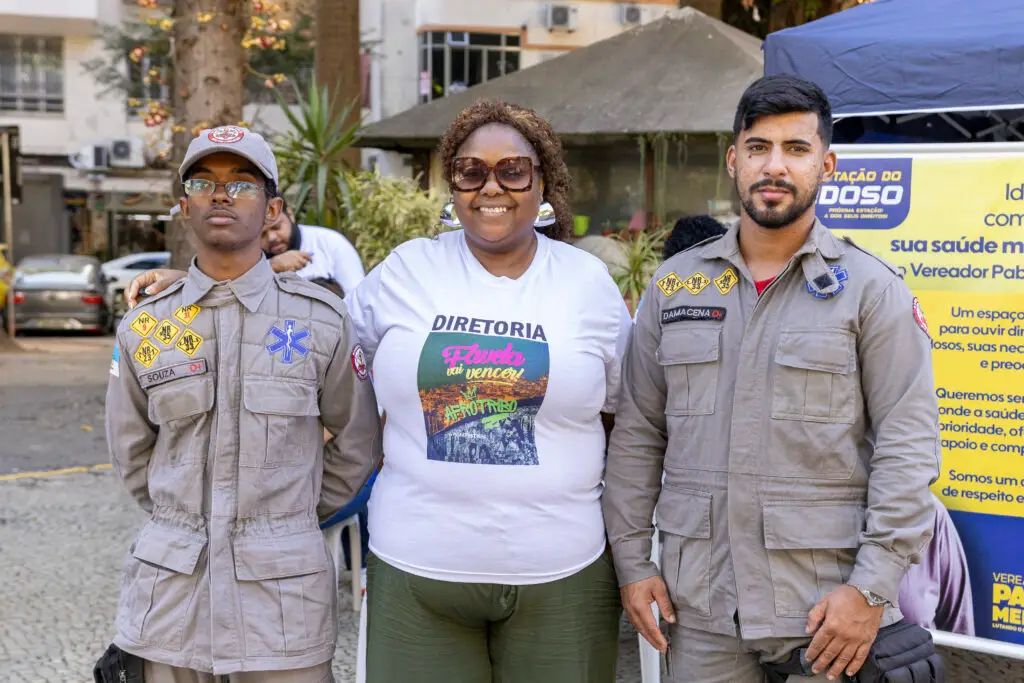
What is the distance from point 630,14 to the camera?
2259 centimetres

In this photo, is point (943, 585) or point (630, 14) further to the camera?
point (630, 14)

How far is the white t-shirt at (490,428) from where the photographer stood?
244 cm

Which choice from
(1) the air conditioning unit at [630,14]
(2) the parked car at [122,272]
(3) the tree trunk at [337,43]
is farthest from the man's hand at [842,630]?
(1) the air conditioning unit at [630,14]

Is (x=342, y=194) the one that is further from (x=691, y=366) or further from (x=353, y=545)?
(x=691, y=366)

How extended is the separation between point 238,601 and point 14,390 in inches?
424

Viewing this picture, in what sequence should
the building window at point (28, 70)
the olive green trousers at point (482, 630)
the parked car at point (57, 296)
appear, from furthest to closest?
the building window at point (28, 70), the parked car at point (57, 296), the olive green trousers at point (482, 630)

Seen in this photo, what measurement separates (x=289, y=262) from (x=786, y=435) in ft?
7.22

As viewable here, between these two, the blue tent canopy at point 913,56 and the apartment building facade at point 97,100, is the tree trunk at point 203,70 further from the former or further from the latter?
the apartment building facade at point 97,100

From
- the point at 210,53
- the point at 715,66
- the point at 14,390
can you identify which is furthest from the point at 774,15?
the point at 14,390

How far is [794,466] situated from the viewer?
2334 mm

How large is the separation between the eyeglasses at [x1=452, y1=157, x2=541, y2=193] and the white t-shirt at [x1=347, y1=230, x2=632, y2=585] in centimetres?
22

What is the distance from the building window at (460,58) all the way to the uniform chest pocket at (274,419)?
20194 mm

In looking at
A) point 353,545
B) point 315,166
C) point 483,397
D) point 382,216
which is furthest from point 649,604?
point 315,166

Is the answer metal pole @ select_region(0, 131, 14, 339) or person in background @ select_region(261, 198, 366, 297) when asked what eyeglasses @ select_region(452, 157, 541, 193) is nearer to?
person in background @ select_region(261, 198, 366, 297)
